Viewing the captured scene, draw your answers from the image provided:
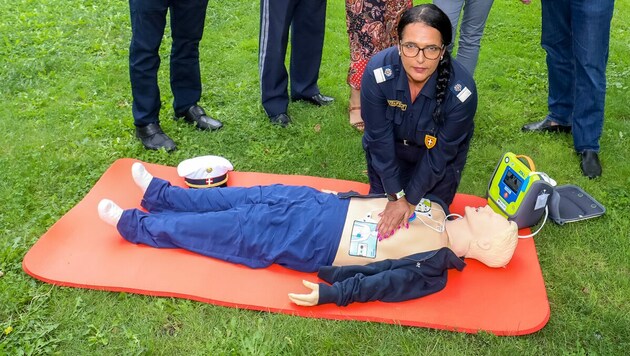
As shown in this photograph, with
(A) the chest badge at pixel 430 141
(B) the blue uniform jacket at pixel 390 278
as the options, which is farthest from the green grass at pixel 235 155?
(A) the chest badge at pixel 430 141

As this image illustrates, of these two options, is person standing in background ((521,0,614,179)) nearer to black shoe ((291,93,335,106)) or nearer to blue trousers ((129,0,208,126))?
black shoe ((291,93,335,106))

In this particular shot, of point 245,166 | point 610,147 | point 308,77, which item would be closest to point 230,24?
point 308,77

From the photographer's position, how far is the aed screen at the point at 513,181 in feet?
10.8

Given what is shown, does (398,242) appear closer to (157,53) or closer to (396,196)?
(396,196)

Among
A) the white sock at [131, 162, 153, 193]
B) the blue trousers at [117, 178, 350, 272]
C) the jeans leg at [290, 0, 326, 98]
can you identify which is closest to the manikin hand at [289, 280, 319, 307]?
the blue trousers at [117, 178, 350, 272]

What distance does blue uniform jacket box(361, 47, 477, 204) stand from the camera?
2832mm

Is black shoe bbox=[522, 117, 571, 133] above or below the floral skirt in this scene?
below

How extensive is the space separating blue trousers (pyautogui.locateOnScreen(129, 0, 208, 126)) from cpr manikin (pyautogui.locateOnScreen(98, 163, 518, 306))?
128 centimetres

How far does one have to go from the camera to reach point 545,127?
4414mm

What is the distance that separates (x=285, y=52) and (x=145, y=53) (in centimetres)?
111

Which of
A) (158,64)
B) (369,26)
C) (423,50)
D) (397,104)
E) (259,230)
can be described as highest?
(423,50)

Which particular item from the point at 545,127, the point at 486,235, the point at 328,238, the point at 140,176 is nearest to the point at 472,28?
the point at 545,127

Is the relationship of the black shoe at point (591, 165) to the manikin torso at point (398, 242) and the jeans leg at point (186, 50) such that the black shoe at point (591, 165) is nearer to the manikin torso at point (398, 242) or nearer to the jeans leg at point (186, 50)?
the manikin torso at point (398, 242)

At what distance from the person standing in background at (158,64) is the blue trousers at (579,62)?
271cm
